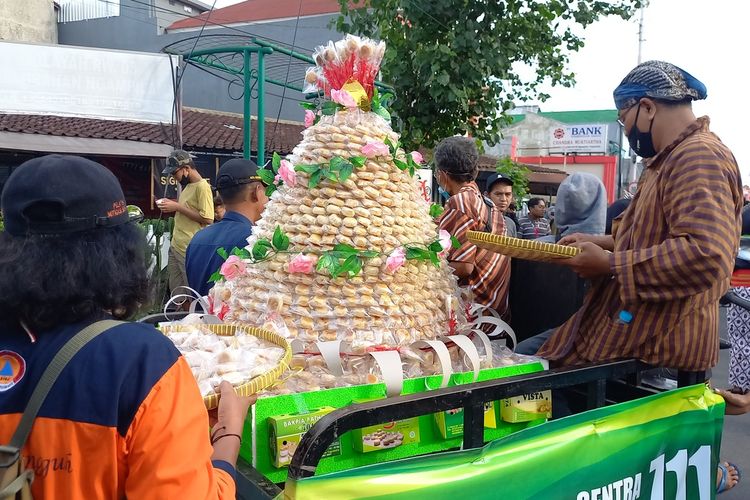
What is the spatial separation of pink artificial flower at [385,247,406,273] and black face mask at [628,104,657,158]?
94cm

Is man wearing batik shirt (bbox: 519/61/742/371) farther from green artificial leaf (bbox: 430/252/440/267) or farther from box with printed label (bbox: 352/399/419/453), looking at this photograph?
box with printed label (bbox: 352/399/419/453)

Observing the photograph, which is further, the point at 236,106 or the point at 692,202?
the point at 236,106

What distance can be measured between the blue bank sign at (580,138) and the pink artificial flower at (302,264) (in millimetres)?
35312

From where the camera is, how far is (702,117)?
2.05 meters

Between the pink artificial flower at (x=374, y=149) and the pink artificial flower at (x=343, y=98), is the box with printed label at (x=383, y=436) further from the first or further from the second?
the pink artificial flower at (x=343, y=98)

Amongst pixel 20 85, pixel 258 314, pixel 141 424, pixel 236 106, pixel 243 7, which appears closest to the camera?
pixel 141 424

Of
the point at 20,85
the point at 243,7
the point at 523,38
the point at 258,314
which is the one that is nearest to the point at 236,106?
the point at 243,7

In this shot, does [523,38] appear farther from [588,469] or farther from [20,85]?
[20,85]

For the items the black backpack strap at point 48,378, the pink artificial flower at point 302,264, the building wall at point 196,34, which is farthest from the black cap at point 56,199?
the building wall at point 196,34

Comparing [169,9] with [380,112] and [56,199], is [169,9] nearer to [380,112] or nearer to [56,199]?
[380,112]

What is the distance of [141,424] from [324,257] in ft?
3.13

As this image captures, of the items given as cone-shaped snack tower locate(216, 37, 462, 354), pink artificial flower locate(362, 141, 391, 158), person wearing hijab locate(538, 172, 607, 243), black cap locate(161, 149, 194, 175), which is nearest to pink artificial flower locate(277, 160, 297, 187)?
cone-shaped snack tower locate(216, 37, 462, 354)

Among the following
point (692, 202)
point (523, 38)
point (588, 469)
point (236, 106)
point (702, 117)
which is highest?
point (236, 106)

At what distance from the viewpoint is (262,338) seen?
1.90 metres
